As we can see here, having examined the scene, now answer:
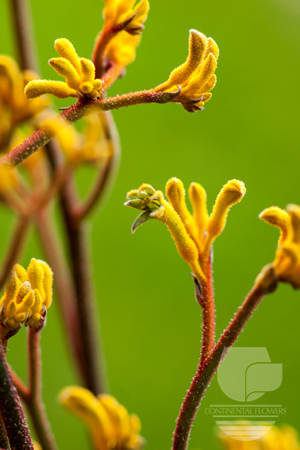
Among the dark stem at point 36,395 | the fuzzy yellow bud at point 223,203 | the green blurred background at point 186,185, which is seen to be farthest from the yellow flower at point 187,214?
the green blurred background at point 186,185

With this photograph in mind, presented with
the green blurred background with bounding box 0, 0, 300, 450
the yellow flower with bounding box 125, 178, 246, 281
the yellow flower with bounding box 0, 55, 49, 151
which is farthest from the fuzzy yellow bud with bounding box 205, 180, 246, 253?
the green blurred background with bounding box 0, 0, 300, 450

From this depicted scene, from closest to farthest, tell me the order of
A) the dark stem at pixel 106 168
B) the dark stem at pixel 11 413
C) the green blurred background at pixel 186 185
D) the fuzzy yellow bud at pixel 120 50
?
1. the dark stem at pixel 11 413
2. the fuzzy yellow bud at pixel 120 50
3. the dark stem at pixel 106 168
4. the green blurred background at pixel 186 185

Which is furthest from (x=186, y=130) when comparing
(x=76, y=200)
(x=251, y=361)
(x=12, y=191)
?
(x=251, y=361)

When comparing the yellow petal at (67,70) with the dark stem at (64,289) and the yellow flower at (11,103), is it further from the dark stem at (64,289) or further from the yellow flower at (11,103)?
the dark stem at (64,289)

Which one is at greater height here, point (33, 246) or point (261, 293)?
point (33, 246)

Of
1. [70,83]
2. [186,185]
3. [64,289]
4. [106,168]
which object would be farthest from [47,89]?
[186,185]

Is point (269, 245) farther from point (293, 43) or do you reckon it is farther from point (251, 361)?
point (251, 361)

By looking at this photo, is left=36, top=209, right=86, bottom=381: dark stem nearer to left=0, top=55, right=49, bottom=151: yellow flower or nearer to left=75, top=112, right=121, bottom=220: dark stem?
left=75, top=112, right=121, bottom=220: dark stem
